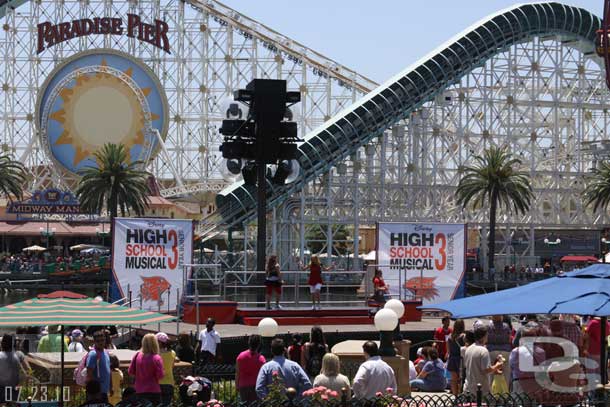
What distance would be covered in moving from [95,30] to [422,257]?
5971 centimetres

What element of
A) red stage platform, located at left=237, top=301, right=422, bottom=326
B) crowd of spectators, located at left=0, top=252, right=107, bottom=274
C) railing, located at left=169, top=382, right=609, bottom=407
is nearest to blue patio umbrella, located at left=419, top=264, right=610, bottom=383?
railing, located at left=169, top=382, right=609, bottom=407

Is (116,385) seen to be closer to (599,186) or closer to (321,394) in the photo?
(321,394)

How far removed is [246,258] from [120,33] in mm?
35859

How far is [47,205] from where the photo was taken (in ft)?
269

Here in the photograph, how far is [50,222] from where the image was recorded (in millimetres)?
83250

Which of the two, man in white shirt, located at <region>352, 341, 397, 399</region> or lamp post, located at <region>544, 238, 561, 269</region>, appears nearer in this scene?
man in white shirt, located at <region>352, 341, 397, 399</region>

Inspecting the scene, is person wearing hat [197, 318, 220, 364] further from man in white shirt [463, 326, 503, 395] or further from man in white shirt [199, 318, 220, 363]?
man in white shirt [463, 326, 503, 395]

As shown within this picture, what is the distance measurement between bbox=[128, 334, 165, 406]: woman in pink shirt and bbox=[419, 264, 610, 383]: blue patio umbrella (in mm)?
3922

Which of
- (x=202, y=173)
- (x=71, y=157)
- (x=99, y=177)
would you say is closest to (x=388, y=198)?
(x=99, y=177)

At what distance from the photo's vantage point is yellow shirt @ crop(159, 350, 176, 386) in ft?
51.4

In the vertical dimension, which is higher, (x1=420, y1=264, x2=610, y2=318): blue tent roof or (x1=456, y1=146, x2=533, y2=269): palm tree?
(x1=456, y1=146, x2=533, y2=269): palm tree

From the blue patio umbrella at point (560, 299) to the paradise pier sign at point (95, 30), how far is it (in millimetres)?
71373

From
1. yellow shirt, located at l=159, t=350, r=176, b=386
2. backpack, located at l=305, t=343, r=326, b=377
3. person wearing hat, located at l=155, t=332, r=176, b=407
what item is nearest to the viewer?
person wearing hat, located at l=155, t=332, r=176, b=407

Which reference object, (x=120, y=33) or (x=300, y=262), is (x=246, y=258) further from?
(x=120, y=33)
